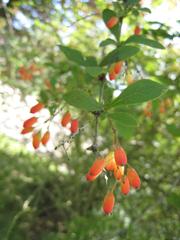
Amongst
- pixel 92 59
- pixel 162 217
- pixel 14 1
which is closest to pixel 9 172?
pixel 162 217

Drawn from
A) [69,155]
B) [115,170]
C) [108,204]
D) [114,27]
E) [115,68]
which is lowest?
[69,155]

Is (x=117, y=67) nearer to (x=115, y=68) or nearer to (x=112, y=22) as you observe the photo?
(x=115, y=68)

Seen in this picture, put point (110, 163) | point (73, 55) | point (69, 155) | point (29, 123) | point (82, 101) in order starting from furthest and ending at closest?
1. point (69, 155)
2. point (29, 123)
3. point (73, 55)
4. point (110, 163)
5. point (82, 101)

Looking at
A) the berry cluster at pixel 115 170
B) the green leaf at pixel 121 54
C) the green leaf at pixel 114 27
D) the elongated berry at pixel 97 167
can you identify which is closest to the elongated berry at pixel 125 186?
the berry cluster at pixel 115 170

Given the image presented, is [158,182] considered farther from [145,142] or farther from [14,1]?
[14,1]

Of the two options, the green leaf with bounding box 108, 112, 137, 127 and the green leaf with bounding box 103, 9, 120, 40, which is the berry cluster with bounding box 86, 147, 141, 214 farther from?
the green leaf with bounding box 103, 9, 120, 40

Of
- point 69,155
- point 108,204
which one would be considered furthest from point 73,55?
point 69,155

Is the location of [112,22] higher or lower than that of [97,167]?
higher
